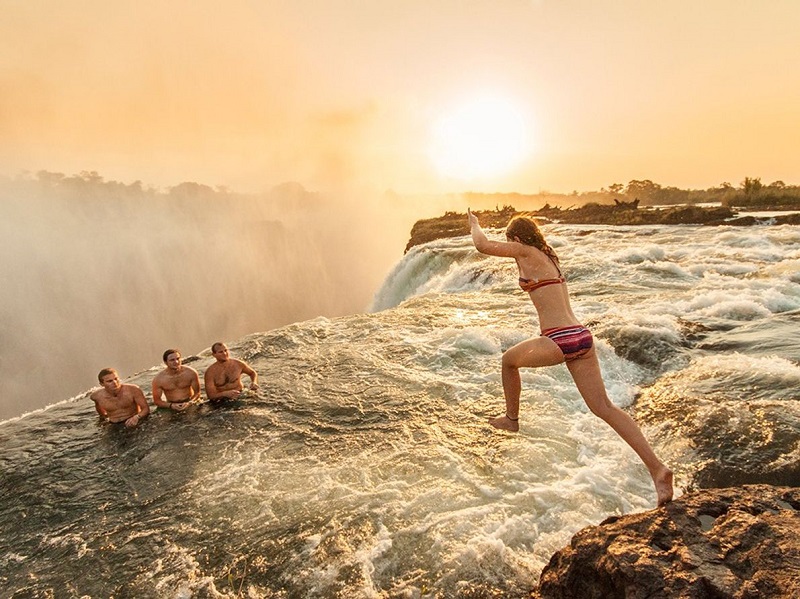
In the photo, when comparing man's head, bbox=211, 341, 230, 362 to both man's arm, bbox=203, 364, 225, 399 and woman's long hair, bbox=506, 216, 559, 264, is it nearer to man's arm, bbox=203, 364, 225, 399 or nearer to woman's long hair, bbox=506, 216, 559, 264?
man's arm, bbox=203, 364, 225, 399

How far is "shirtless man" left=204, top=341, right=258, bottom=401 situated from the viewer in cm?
706

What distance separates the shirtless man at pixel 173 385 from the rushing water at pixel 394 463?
43 centimetres

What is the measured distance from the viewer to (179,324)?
6844 cm

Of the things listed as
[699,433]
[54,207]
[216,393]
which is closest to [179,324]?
[54,207]

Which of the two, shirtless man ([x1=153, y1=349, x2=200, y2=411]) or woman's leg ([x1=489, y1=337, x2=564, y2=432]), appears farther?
shirtless man ([x1=153, y1=349, x2=200, y2=411])

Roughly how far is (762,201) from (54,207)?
12016 cm

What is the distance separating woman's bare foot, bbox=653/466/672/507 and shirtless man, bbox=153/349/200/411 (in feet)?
21.4

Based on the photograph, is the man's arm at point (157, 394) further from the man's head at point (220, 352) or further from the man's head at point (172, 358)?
the man's head at point (220, 352)

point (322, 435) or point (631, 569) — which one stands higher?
point (631, 569)

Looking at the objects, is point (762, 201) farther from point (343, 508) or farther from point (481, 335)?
point (343, 508)

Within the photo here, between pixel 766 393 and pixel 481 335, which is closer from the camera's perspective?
pixel 766 393

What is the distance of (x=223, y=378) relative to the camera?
721cm

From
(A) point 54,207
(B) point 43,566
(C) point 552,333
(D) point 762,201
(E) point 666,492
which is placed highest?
(A) point 54,207

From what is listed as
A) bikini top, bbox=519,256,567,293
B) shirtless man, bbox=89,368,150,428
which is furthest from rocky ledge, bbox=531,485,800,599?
shirtless man, bbox=89,368,150,428
